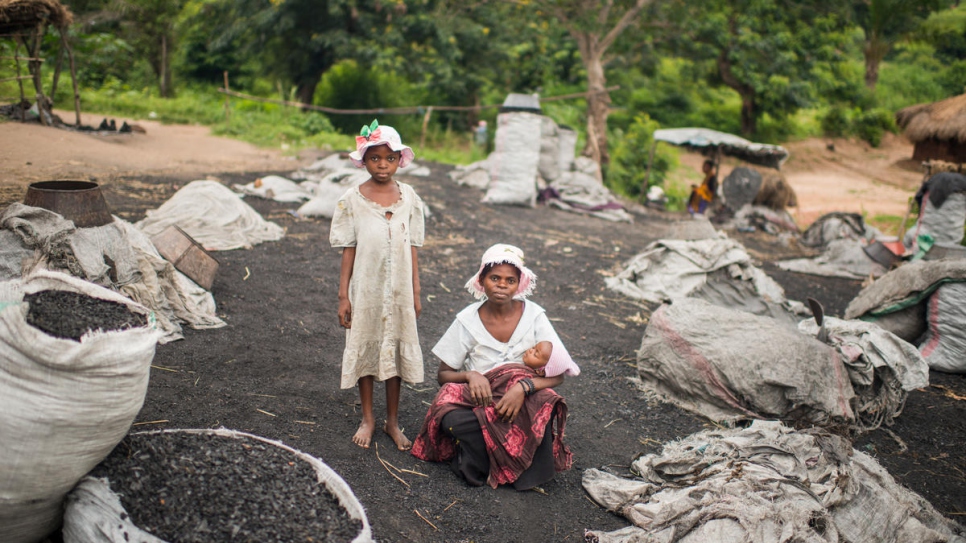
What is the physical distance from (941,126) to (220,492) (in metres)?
13.7

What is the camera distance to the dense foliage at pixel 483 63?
14.3m

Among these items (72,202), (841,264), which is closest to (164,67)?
(72,202)

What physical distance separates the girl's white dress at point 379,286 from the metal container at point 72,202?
5.68 ft

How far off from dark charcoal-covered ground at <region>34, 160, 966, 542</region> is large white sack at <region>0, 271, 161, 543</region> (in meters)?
0.90

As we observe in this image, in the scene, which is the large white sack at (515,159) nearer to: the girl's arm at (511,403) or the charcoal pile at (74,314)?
the girl's arm at (511,403)

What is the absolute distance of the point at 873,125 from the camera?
20.3 m

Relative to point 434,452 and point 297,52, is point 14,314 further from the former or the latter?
point 297,52

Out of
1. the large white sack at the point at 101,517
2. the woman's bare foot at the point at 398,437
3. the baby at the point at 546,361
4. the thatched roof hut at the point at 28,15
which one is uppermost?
the thatched roof hut at the point at 28,15

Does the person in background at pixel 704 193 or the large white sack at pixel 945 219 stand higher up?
the large white sack at pixel 945 219

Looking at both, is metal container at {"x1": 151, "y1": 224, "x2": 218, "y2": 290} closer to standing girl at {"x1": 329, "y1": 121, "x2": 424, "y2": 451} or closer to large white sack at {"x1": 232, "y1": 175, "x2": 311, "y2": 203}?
standing girl at {"x1": 329, "y1": 121, "x2": 424, "y2": 451}

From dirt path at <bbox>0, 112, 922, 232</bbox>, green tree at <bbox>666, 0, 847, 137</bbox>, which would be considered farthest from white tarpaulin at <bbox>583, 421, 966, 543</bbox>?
green tree at <bbox>666, 0, 847, 137</bbox>

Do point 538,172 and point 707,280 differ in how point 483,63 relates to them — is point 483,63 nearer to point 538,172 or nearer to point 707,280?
point 538,172

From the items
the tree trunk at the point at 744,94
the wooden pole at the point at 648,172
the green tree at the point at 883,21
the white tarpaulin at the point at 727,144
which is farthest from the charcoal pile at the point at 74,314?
the green tree at the point at 883,21

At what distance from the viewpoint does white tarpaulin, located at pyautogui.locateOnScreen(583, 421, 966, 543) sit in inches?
96.4
